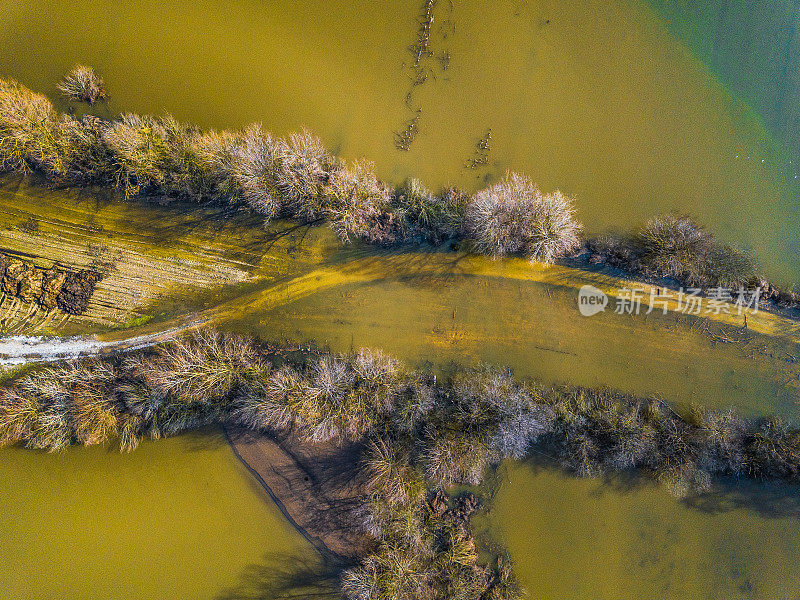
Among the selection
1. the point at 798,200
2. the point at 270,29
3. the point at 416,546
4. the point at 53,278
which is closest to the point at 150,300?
the point at 53,278

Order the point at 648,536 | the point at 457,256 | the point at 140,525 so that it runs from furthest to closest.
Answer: the point at 457,256 < the point at 648,536 < the point at 140,525

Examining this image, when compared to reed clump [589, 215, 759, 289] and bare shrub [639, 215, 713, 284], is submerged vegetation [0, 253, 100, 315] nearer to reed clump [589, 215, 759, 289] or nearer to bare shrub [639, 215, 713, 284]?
reed clump [589, 215, 759, 289]

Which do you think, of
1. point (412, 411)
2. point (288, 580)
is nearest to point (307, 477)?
point (288, 580)

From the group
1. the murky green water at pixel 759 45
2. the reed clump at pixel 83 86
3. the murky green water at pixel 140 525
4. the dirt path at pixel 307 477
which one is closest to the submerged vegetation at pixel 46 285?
the murky green water at pixel 140 525

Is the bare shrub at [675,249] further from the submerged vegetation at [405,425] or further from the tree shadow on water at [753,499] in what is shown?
the tree shadow on water at [753,499]

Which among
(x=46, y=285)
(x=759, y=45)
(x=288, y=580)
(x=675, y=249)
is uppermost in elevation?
(x=759, y=45)

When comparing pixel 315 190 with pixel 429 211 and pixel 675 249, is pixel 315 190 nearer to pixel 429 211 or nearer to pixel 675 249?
pixel 429 211

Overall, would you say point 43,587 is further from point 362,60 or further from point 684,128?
point 684,128
